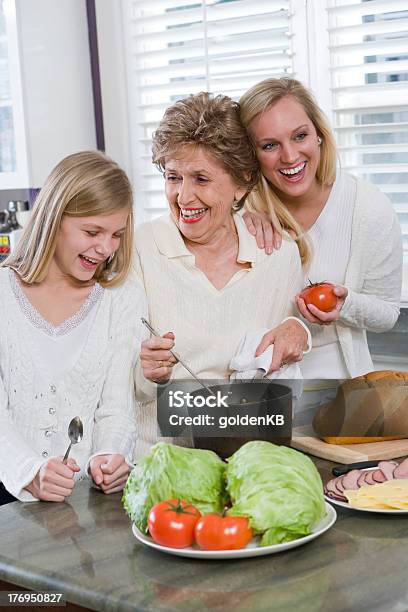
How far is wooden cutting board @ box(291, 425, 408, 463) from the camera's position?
167 cm

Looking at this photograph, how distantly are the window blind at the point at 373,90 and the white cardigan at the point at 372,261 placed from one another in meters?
0.57

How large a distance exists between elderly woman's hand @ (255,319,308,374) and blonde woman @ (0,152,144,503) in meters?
0.28

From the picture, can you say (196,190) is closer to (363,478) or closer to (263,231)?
(263,231)

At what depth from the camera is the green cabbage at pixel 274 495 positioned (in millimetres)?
1250

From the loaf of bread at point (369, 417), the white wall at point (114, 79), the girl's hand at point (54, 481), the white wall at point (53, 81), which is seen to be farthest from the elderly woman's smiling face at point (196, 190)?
the white wall at point (114, 79)

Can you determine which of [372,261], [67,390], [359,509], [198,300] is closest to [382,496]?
[359,509]

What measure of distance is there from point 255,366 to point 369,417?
313mm

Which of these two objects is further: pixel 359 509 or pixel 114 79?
pixel 114 79

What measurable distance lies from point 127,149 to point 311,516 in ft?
8.57

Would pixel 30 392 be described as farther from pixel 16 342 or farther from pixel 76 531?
pixel 76 531

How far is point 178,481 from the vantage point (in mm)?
1303

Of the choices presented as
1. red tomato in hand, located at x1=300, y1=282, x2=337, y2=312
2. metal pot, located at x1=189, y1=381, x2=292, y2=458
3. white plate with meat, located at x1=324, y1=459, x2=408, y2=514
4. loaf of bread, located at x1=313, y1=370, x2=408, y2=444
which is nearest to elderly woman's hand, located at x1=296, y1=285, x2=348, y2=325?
red tomato in hand, located at x1=300, y1=282, x2=337, y2=312

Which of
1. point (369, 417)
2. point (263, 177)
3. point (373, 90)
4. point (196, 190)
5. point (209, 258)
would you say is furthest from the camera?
point (373, 90)

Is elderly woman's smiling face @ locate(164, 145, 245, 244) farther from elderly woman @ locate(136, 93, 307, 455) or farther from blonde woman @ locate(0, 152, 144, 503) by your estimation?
blonde woman @ locate(0, 152, 144, 503)
